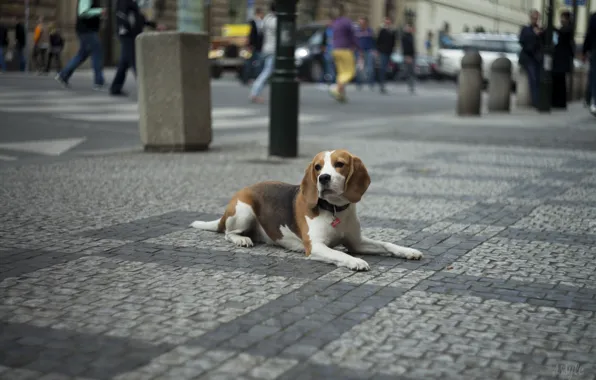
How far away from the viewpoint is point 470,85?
18.4 m

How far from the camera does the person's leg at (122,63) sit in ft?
56.1

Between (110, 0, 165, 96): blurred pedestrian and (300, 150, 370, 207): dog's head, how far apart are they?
1226 centimetres

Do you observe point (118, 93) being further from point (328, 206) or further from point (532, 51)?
point (328, 206)

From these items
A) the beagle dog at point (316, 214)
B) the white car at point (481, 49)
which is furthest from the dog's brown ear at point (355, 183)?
the white car at point (481, 49)

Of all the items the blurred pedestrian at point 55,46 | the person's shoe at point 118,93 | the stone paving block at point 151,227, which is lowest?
the stone paving block at point 151,227

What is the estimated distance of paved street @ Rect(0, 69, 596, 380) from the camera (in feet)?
12.0

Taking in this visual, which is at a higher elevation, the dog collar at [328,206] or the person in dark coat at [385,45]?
the person in dark coat at [385,45]

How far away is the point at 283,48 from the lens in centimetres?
1045

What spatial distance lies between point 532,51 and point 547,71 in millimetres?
957

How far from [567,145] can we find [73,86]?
10446 mm

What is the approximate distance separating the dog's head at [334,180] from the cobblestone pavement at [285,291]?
38cm

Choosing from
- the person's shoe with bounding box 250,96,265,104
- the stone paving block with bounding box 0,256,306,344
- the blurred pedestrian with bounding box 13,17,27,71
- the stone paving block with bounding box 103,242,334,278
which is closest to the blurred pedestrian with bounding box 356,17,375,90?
the person's shoe with bounding box 250,96,265,104

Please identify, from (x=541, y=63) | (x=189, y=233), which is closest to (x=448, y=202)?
(x=189, y=233)

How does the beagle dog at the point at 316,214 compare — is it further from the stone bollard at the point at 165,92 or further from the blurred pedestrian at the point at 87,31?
the blurred pedestrian at the point at 87,31
